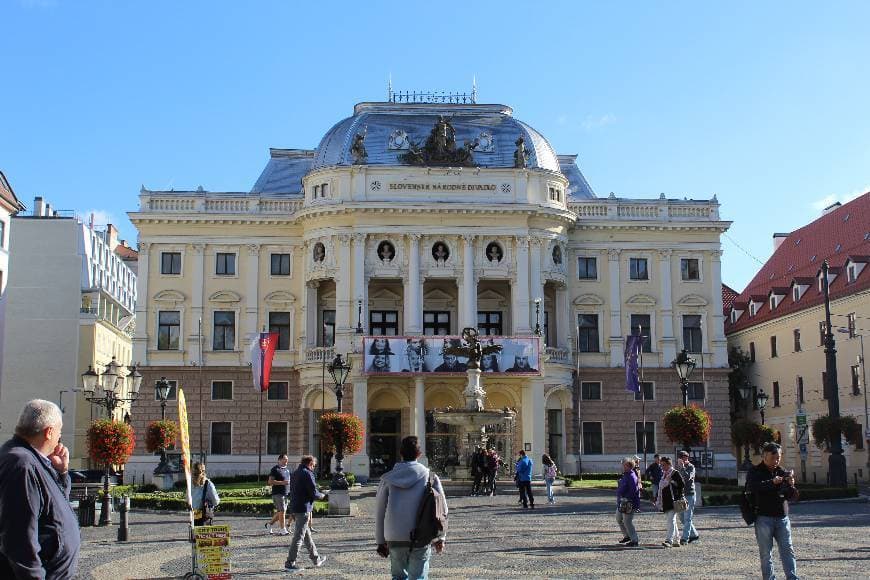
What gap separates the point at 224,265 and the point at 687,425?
96.0 feet

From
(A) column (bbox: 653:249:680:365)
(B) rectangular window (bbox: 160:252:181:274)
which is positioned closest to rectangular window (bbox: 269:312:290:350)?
(B) rectangular window (bbox: 160:252:181:274)

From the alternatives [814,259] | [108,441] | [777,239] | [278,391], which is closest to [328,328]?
[278,391]

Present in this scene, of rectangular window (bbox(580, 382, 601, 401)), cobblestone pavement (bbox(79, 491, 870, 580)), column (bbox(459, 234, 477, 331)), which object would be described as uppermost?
column (bbox(459, 234, 477, 331))

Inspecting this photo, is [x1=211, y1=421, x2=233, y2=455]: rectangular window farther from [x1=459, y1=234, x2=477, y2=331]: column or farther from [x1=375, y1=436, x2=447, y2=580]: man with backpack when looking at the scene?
[x1=375, y1=436, x2=447, y2=580]: man with backpack

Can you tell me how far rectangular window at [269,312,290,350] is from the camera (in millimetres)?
58906

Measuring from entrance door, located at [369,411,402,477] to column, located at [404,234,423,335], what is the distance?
5.01 meters

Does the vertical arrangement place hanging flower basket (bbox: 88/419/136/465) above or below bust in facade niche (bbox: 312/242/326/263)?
below

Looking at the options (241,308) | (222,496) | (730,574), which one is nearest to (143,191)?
(241,308)

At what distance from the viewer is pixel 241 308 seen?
5881 cm

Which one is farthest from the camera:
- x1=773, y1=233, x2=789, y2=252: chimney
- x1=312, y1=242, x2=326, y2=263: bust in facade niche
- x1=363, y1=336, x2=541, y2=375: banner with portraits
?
x1=773, y1=233, x2=789, y2=252: chimney

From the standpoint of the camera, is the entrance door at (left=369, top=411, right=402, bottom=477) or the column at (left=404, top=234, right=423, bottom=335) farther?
the entrance door at (left=369, top=411, right=402, bottom=477)

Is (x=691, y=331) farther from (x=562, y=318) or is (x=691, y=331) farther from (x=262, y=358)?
(x=262, y=358)

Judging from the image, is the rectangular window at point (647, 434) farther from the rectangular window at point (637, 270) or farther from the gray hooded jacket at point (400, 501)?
the gray hooded jacket at point (400, 501)

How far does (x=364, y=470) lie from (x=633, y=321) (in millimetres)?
17399
